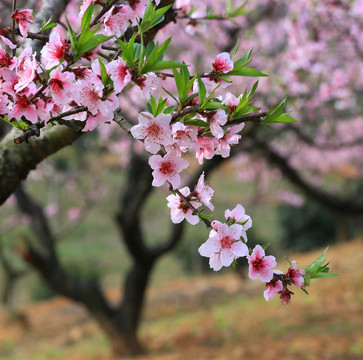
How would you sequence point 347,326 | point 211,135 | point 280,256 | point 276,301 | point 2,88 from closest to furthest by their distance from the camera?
1. point 2,88
2. point 211,135
3. point 347,326
4. point 276,301
5. point 280,256

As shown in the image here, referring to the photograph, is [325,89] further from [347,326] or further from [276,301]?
[276,301]

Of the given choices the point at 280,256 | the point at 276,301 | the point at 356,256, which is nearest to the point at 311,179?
the point at 280,256

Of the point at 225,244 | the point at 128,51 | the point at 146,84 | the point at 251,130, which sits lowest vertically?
the point at 251,130

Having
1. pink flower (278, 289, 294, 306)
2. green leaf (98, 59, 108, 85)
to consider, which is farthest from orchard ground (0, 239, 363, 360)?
green leaf (98, 59, 108, 85)

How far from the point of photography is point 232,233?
3.99 feet

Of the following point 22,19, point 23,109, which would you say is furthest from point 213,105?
point 22,19

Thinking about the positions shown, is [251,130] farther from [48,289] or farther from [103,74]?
[48,289]

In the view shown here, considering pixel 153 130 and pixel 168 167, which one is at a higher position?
pixel 153 130

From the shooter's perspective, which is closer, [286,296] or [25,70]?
[25,70]

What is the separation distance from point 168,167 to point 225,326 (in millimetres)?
6695

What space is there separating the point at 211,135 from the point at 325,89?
17.9 ft

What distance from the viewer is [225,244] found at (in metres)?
1.22

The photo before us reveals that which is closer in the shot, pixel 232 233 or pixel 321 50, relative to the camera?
pixel 232 233

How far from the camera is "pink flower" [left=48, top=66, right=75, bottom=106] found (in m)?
1.11
